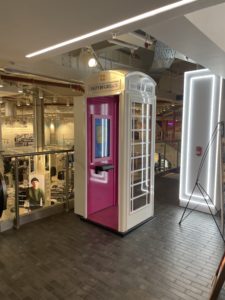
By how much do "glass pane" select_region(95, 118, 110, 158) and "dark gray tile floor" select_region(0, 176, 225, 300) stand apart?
132cm

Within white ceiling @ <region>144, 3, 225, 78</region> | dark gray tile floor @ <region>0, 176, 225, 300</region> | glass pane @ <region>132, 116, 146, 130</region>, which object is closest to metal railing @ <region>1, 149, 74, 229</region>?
dark gray tile floor @ <region>0, 176, 225, 300</region>

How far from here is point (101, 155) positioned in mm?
4340

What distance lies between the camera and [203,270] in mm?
2775

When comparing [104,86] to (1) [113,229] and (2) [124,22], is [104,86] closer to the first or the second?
(2) [124,22]

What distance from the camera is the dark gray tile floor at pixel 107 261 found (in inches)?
94.7

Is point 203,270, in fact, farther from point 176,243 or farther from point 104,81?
point 104,81

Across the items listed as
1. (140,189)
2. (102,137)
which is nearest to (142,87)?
(102,137)

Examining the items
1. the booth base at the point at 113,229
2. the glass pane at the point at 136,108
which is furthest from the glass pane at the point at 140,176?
the glass pane at the point at 136,108

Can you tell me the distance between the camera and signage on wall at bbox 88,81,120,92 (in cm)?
344

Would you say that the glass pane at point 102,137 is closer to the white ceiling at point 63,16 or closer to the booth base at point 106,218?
the booth base at point 106,218

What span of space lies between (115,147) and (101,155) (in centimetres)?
39

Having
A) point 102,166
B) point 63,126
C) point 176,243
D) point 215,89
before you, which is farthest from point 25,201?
point 63,126

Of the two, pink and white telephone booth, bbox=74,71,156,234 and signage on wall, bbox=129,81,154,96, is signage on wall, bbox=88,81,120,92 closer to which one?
pink and white telephone booth, bbox=74,71,156,234

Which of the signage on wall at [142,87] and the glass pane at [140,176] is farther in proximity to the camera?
the glass pane at [140,176]
